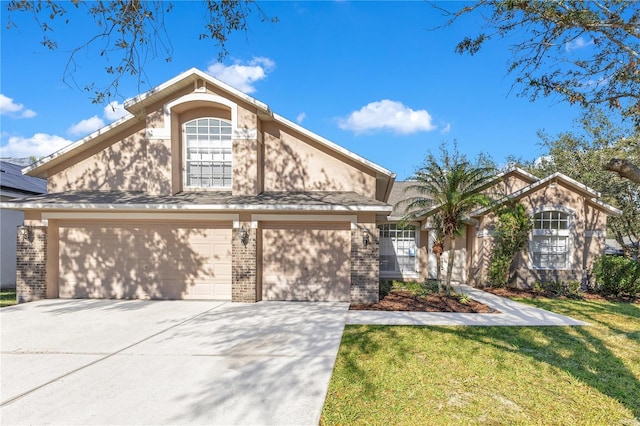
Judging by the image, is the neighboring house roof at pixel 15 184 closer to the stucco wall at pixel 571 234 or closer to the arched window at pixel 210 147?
the arched window at pixel 210 147

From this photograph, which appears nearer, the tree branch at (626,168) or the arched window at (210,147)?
the tree branch at (626,168)

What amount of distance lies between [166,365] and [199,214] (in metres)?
5.80

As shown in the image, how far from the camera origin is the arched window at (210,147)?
36.6 feet

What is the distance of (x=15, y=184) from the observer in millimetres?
14125

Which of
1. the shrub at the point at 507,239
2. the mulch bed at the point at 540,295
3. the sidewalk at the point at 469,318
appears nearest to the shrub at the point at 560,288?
the mulch bed at the point at 540,295

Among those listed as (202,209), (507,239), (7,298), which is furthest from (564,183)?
(7,298)

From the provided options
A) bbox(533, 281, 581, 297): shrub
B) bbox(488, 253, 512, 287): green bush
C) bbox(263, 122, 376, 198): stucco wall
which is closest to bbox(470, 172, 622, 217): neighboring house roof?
bbox(488, 253, 512, 287): green bush

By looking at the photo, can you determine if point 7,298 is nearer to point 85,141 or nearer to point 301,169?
point 85,141

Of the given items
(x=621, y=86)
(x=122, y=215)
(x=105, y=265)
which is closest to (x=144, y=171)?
(x=122, y=215)

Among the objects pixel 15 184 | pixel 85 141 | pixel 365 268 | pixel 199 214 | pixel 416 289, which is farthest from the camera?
pixel 15 184

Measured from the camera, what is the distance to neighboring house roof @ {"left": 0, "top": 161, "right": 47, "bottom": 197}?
13317 mm

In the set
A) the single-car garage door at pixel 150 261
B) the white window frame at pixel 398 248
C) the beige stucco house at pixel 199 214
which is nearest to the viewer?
the beige stucco house at pixel 199 214

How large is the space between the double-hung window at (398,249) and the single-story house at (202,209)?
5847 mm

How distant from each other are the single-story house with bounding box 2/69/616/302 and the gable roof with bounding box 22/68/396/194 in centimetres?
4
